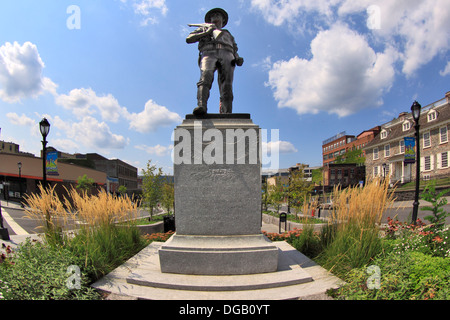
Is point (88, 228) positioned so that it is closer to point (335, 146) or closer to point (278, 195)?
point (278, 195)

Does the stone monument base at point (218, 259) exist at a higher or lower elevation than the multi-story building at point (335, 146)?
lower

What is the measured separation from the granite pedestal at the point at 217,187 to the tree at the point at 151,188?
1134cm

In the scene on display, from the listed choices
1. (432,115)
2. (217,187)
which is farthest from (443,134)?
(217,187)

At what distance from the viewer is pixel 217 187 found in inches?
168

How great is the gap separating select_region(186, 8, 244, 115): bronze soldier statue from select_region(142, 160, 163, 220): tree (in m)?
11.3

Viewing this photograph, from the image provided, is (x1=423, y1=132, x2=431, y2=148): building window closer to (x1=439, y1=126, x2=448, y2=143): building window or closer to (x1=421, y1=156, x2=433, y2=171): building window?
(x1=421, y1=156, x2=433, y2=171): building window

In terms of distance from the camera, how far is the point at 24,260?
11.3ft

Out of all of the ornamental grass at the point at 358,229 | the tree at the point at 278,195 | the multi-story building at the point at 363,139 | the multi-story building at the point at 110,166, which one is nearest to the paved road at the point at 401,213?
the ornamental grass at the point at 358,229

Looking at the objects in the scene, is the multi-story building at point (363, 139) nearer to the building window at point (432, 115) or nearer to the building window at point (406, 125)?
the building window at point (406, 125)

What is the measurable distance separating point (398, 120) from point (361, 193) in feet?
176

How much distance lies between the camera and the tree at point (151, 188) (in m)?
15.0
